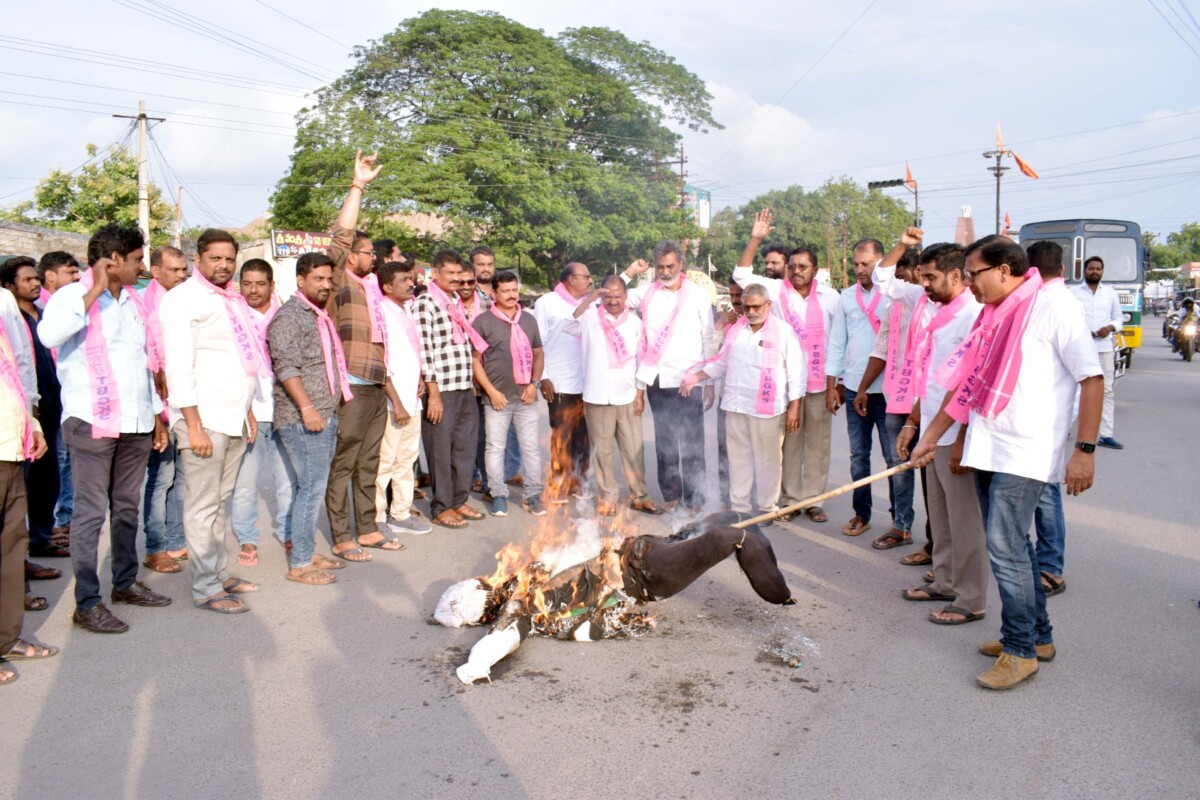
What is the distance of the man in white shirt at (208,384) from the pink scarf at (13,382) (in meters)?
0.70

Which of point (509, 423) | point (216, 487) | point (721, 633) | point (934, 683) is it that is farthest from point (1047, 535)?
point (216, 487)

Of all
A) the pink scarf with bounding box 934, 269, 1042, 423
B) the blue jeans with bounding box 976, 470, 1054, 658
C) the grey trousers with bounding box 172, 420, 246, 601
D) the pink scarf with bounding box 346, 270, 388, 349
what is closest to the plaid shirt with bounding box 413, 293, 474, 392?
the pink scarf with bounding box 346, 270, 388, 349

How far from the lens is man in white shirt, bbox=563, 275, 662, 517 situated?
7230mm

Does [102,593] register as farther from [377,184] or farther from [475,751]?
[377,184]

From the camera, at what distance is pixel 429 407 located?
22.3 feet

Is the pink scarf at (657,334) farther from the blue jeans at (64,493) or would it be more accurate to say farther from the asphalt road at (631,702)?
the blue jeans at (64,493)

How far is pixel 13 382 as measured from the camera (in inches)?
166

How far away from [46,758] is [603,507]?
4.29m

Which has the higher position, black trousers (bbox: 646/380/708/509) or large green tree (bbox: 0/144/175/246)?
large green tree (bbox: 0/144/175/246)

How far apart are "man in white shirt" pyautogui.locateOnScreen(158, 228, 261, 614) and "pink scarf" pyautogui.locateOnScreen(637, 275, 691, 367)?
3340 mm

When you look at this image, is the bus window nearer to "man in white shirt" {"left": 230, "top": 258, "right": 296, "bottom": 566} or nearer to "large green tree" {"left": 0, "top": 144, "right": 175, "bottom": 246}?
"man in white shirt" {"left": 230, "top": 258, "right": 296, "bottom": 566}


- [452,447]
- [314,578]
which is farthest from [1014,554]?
[452,447]

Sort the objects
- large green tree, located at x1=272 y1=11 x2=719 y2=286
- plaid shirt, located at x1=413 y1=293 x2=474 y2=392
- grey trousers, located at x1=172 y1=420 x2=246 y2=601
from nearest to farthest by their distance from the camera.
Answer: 1. grey trousers, located at x1=172 y1=420 x2=246 y2=601
2. plaid shirt, located at x1=413 y1=293 x2=474 y2=392
3. large green tree, located at x1=272 y1=11 x2=719 y2=286

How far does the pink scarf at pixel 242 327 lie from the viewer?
4.97 metres
